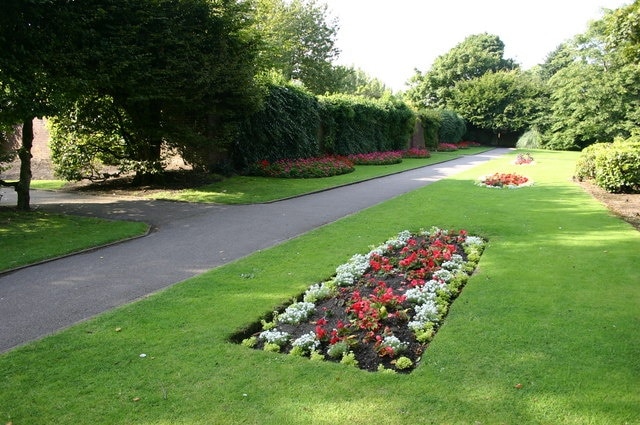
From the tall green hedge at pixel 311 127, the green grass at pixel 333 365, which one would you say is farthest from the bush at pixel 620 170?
the tall green hedge at pixel 311 127

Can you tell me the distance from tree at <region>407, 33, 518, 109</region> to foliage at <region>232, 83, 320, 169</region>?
39.8 metres

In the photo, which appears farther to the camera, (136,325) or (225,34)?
(225,34)

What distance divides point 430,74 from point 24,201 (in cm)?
5550

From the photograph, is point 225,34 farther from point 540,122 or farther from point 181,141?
point 540,122

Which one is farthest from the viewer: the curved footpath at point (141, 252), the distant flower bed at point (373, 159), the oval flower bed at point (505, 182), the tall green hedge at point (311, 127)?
the distant flower bed at point (373, 159)

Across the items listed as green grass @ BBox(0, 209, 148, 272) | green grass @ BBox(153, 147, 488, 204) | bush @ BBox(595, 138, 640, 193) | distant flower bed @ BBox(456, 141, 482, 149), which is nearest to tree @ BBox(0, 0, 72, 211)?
green grass @ BBox(0, 209, 148, 272)

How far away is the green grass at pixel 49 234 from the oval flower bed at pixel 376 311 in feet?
14.8

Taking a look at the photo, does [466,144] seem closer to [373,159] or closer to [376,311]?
[373,159]

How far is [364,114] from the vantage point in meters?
28.1

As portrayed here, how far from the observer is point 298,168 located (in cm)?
1955

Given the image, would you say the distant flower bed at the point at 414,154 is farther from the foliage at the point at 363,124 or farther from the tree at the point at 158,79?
the tree at the point at 158,79

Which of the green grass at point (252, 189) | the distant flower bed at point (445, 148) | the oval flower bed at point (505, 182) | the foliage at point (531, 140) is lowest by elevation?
the green grass at point (252, 189)

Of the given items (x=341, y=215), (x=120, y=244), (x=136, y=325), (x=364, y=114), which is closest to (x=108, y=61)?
(x=120, y=244)

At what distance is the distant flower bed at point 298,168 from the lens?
18891 millimetres
